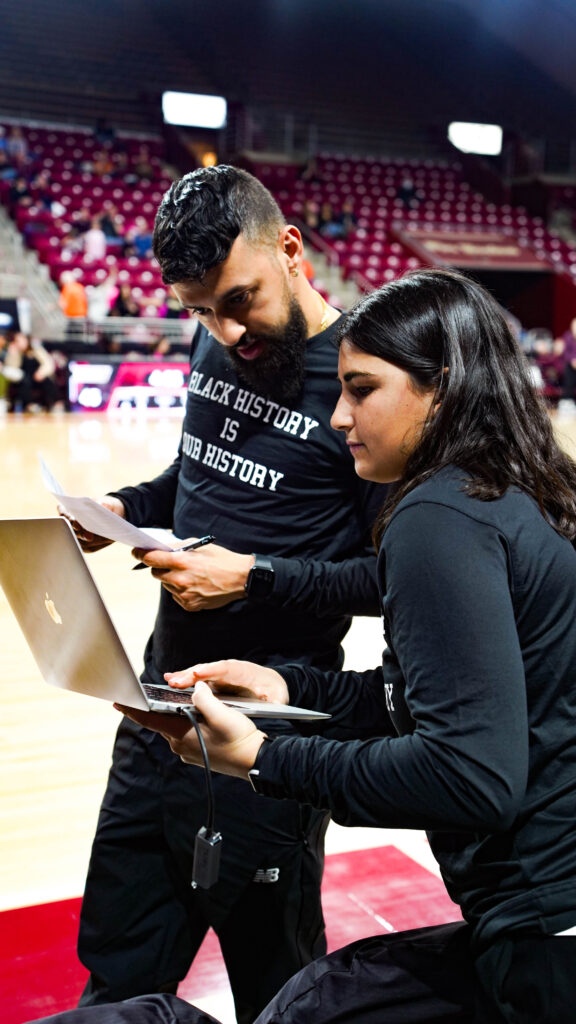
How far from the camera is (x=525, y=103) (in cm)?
2238

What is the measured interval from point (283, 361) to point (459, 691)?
2.87ft

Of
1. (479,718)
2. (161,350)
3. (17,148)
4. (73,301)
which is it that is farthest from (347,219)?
(479,718)

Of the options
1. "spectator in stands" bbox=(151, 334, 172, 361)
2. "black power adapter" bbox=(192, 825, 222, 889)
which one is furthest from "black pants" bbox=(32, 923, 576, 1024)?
"spectator in stands" bbox=(151, 334, 172, 361)

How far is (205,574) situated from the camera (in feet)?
5.36

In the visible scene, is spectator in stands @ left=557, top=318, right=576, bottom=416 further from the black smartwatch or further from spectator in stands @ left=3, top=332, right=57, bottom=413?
the black smartwatch

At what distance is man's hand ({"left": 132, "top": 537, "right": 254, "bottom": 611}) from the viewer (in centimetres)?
163

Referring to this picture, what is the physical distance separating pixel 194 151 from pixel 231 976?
19.3 metres

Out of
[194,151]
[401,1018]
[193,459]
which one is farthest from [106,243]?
[401,1018]

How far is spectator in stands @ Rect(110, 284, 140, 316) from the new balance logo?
1217 centimetres

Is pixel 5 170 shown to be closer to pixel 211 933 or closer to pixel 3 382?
pixel 3 382

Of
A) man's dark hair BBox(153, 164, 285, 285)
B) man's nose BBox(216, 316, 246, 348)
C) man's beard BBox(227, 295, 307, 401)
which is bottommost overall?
man's beard BBox(227, 295, 307, 401)

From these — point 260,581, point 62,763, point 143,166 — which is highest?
point 143,166

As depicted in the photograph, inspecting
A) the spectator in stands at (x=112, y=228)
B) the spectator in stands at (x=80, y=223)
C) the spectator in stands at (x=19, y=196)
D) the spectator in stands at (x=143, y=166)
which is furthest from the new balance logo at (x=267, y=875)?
the spectator in stands at (x=143, y=166)

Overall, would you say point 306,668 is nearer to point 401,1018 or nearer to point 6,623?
point 401,1018
